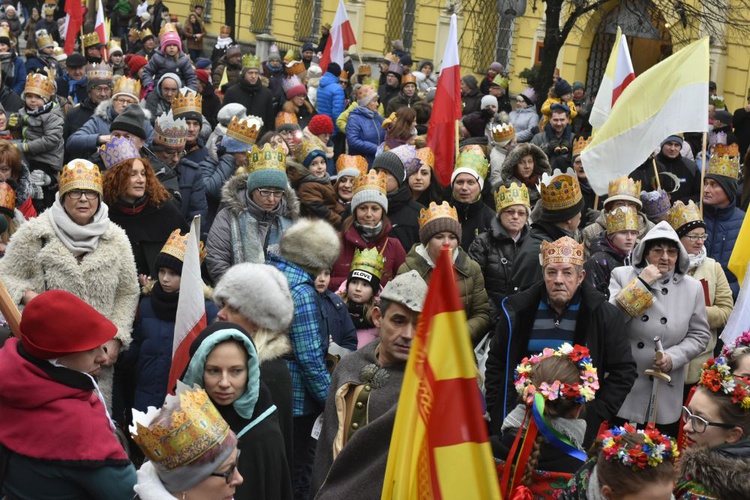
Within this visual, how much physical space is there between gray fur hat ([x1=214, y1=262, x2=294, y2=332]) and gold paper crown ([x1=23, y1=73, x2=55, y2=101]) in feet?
21.1

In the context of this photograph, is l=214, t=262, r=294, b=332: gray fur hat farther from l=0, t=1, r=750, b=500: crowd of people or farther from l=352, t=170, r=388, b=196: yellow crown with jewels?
l=352, t=170, r=388, b=196: yellow crown with jewels

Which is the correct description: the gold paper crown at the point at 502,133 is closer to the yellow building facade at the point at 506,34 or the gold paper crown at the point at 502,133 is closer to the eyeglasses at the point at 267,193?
the eyeglasses at the point at 267,193

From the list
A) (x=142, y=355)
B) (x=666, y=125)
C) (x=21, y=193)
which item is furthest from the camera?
(x=666, y=125)

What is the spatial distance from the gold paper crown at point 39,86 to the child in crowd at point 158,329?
508cm

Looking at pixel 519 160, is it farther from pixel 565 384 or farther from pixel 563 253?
pixel 565 384

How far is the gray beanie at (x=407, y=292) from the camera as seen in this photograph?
4.96 m

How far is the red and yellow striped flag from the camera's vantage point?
10.7 feet

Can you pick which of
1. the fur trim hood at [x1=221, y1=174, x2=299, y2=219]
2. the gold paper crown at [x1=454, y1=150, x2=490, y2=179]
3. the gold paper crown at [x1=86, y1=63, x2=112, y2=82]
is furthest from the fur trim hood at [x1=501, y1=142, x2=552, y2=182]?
the gold paper crown at [x1=86, y1=63, x2=112, y2=82]

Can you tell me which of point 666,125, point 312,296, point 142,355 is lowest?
point 142,355

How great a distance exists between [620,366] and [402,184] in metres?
3.58

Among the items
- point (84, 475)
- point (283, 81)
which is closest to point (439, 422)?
point (84, 475)

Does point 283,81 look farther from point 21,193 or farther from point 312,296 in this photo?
point 312,296

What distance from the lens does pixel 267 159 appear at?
8.37 m

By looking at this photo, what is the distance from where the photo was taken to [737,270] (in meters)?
8.19
